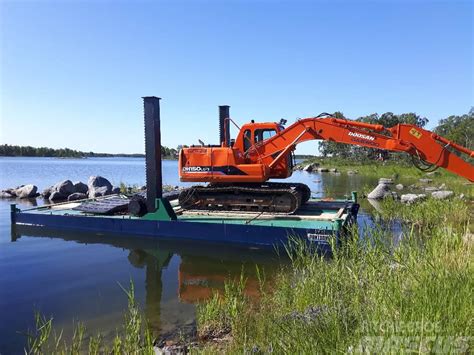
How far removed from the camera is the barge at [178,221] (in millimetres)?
9461

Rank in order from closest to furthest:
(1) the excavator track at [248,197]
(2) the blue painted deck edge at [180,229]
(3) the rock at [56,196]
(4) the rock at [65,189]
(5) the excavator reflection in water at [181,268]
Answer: (5) the excavator reflection in water at [181,268], (2) the blue painted deck edge at [180,229], (1) the excavator track at [248,197], (3) the rock at [56,196], (4) the rock at [65,189]

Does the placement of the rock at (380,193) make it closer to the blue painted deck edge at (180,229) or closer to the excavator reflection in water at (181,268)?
the blue painted deck edge at (180,229)

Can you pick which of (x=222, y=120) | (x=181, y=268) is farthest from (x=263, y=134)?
(x=181, y=268)

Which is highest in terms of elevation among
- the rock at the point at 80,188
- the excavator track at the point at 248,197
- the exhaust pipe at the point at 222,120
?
the exhaust pipe at the point at 222,120

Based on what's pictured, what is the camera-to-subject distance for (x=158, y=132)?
35.1 feet

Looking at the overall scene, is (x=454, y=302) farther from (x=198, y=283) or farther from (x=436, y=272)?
(x=198, y=283)

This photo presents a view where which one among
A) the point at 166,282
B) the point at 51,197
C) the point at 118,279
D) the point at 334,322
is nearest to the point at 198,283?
the point at 166,282

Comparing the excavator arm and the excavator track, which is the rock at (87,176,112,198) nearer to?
the excavator track

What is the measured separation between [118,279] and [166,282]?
1075 millimetres

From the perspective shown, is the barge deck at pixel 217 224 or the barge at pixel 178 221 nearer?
the barge deck at pixel 217 224

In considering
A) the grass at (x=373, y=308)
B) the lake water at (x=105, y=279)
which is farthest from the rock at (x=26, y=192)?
the grass at (x=373, y=308)

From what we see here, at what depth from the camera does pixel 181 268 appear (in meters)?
9.09

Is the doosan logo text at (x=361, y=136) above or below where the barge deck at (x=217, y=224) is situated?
above

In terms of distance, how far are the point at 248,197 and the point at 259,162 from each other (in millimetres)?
1148
